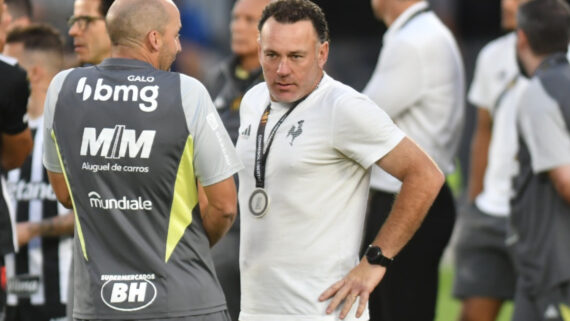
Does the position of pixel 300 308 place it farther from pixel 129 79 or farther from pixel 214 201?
pixel 129 79

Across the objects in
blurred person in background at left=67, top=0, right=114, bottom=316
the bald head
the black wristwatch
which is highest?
the bald head

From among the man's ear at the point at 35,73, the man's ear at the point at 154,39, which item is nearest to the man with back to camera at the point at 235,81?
the man's ear at the point at 35,73

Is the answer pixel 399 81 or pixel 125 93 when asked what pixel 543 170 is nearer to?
pixel 399 81

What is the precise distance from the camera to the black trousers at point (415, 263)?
6.52 meters

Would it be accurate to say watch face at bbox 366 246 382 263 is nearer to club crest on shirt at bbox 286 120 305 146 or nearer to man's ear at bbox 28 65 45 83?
club crest on shirt at bbox 286 120 305 146

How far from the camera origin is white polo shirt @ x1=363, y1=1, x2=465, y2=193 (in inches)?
261

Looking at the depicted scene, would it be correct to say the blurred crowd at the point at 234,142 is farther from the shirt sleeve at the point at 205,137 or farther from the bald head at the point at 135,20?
the shirt sleeve at the point at 205,137

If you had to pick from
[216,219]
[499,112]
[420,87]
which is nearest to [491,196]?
→ [499,112]

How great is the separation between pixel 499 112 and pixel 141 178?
413cm

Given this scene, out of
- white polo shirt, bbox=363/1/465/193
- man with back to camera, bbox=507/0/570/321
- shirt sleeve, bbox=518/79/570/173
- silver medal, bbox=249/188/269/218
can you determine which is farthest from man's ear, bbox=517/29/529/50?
silver medal, bbox=249/188/269/218

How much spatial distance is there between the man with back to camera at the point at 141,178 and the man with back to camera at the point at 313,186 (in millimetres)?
226

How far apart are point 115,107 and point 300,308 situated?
3.37 ft

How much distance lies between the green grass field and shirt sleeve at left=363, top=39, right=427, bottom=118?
3.88 metres

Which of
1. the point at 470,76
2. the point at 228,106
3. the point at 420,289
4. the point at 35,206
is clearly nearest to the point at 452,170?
the point at 420,289
